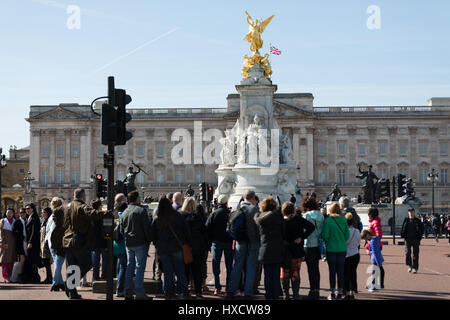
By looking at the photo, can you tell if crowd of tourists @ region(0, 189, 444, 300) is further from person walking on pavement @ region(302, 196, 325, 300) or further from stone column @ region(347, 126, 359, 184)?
stone column @ region(347, 126, 359, 184)

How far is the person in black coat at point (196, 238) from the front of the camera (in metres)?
12.8

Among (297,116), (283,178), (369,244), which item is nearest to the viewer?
(369,244)

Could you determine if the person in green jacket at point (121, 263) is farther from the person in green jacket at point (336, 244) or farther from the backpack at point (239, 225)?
the person in green jacket at point (336, 244)

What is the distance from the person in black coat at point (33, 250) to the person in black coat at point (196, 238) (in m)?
4.52

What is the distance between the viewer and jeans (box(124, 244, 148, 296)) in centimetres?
1210

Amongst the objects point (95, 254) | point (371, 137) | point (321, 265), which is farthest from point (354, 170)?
point (95, 254)

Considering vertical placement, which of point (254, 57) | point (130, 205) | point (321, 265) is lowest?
point (321, 265)

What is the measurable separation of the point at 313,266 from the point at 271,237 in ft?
4.14

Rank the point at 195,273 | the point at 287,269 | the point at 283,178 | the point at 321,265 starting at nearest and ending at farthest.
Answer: the point at 287,269 → the point at 195,273 → the point at 321,265 → the point at 283,178

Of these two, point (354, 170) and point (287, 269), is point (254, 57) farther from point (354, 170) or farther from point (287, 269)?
point (354, 170)

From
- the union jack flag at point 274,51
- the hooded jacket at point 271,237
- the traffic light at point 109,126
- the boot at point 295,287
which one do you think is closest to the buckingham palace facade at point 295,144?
the union jack flag at point 274,51

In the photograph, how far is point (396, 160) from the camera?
8825 centimetres

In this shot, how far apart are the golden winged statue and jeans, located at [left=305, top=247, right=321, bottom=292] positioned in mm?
26872
